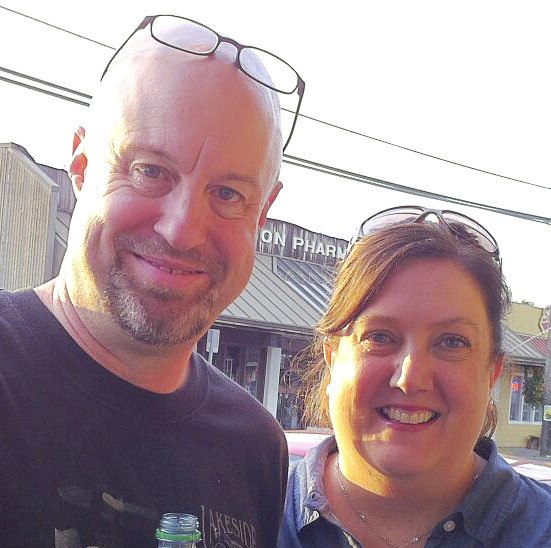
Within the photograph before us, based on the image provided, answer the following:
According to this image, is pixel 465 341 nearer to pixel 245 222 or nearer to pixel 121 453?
pixel 245 222

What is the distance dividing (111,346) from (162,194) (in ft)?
1.15

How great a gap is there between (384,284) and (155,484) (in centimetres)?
97

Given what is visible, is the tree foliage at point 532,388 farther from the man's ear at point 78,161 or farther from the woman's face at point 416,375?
the man's ear at point 78,161

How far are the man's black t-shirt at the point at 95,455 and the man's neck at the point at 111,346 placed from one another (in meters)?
0.02

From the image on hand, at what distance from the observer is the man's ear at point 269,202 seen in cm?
199

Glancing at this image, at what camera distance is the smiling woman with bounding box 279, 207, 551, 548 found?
7.56 feet

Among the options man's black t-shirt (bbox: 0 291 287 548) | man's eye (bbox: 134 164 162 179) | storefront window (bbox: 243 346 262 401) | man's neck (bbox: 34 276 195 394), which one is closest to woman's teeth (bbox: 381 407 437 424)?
man's black t-shirt (bbox: 0 291 287 548)

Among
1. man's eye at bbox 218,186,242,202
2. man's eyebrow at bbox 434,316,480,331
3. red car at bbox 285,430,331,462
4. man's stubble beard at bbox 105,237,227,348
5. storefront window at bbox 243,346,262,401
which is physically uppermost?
man's eye at bbox 218,186,242,202

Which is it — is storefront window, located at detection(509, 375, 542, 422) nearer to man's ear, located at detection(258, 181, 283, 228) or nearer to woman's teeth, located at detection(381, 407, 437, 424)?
woman's teeth, located at detection(381, 407, 437, 424)

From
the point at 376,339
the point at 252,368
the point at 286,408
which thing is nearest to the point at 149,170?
the point at 376,339

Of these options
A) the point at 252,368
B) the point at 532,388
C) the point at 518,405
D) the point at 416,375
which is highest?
the point at 416,375

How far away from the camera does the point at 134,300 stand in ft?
5.59

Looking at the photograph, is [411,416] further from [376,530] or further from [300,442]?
[300,442]

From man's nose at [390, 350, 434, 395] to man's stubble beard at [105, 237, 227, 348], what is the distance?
764 mm
